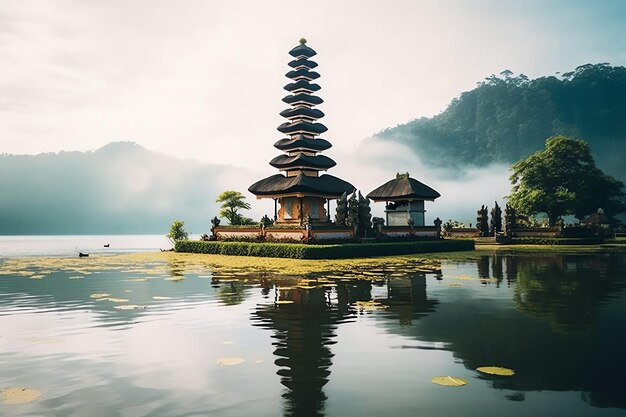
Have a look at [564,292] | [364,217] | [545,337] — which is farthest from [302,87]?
[545,337]

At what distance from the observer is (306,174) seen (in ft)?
152

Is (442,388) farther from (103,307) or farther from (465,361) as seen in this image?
(103,307)

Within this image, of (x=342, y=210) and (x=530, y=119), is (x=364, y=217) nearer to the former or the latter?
(x=342, y=210)

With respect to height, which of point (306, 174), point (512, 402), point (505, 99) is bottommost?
point (512, 402)

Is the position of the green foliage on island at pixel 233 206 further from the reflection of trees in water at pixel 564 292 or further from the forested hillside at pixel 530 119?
the forested hillside at pixel 530 119

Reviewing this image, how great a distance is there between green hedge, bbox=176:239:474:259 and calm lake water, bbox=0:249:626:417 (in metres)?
14.1

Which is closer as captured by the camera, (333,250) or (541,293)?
(541,293)

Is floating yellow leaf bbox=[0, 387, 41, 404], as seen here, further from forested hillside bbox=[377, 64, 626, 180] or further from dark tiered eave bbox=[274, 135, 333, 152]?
forested hillside bbox=[377, 64, 626, 180]

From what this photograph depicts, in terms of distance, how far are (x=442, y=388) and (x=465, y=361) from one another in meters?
1.50

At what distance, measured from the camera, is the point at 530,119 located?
16012 cm

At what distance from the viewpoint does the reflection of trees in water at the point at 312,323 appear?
6.38 m

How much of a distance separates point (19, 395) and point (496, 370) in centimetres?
675

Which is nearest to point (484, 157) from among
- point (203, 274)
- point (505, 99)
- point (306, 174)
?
point (505, 99)

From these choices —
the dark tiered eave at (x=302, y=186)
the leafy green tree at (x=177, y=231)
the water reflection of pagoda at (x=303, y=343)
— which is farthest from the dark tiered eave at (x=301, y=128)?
the water reflection of pagoda at (x=303, y=343)
